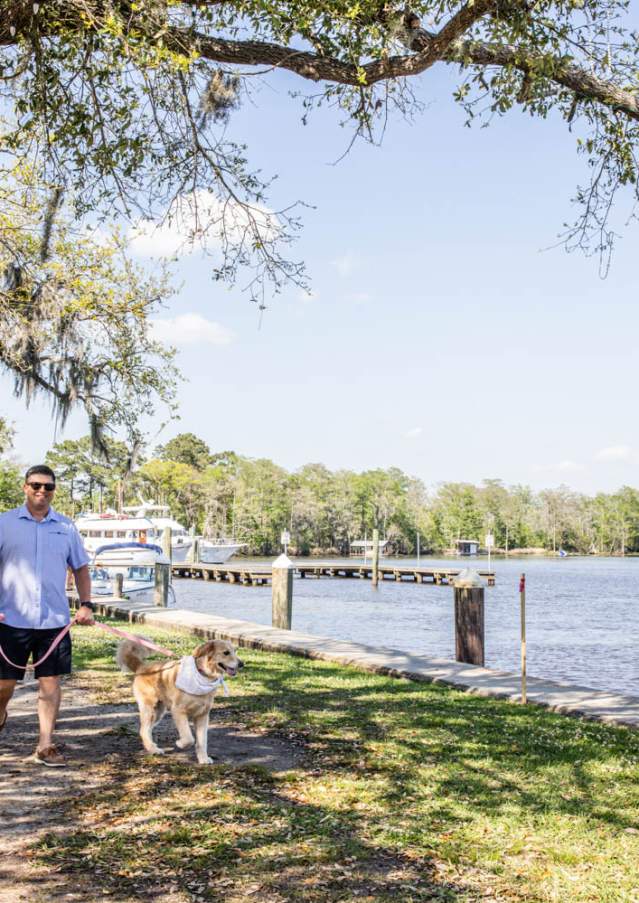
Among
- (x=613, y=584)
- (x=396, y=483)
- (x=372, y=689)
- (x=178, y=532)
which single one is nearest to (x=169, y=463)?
(x=178, y=532)

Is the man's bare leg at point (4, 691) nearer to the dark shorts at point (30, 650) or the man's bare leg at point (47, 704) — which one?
the dark shorts at point (30, 650)

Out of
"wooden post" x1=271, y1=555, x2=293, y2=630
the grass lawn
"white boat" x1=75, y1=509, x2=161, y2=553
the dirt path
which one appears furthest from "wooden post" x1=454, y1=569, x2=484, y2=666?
"white boat" x1=75, y1=509, x2=161, y2=553

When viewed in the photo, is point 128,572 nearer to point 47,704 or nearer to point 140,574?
point 140,574

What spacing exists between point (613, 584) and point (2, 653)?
186 feet

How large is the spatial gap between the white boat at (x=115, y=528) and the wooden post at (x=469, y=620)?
40.2m

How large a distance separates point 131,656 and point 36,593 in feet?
3.07

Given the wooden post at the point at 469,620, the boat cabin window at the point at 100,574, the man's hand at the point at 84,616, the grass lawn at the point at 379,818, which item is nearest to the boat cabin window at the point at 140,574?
the boat cabin window at the point at 100,574

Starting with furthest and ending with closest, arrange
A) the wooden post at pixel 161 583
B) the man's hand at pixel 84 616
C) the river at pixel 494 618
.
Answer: the wooden post at pixel 161 583 → the river at pixel 494 618 → the man's hand at pixel 84 616

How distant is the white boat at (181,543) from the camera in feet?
204

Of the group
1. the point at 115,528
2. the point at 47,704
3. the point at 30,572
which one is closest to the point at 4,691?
the point at 47,704

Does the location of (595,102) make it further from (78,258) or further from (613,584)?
(613,584)

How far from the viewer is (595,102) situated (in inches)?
341

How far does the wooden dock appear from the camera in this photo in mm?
52938

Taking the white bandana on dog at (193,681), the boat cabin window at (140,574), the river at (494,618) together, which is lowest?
the river at (494,618)
